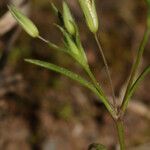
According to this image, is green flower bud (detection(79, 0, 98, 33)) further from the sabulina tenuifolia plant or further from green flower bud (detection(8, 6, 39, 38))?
green flower bud (detection(8, 6, 39, 38))

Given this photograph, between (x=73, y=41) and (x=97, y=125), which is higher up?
(x=73, y=41)

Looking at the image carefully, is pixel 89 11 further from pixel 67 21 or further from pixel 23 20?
pixel 23 20

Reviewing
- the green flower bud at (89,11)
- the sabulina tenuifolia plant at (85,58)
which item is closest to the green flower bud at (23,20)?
the sabulina tenuifolia plant at (85,58)

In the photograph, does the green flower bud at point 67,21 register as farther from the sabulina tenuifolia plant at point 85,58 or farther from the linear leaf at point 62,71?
the linear leaf at point 62,71

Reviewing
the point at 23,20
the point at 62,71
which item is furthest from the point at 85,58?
the point at 23,20

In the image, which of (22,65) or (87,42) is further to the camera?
(87,42)

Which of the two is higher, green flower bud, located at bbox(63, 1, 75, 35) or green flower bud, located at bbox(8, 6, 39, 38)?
green flower bud, located at bbox(8, 6, 39, 38)

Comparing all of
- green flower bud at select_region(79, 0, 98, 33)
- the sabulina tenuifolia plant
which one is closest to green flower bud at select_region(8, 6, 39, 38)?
the sabulina tenuifolia plant

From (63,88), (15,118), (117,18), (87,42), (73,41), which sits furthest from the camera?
(117,18)

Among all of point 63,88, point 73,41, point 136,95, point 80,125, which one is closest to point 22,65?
point 63,88

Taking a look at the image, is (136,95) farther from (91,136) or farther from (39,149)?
(39,149)

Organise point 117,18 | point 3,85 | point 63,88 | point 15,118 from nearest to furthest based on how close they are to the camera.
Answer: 1. point 3,85
2. point 15,118
3. point 63,88
4. point 117,18
